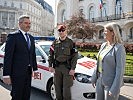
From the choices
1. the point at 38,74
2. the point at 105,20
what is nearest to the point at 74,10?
the point at 105,20

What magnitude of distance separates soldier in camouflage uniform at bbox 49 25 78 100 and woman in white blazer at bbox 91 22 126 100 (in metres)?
1.91

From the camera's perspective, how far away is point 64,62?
6316 mm

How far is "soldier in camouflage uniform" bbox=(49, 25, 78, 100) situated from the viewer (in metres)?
6.27

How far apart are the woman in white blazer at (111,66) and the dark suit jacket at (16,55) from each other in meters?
1.59

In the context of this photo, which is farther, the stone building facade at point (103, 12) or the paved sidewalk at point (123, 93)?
the stone building facade at point (103, 12)

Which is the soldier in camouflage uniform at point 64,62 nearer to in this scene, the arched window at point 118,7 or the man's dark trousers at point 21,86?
the man's dark trousers at point 21,86

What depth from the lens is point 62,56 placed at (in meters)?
6.29

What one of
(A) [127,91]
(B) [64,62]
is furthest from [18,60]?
(A) [127,91]

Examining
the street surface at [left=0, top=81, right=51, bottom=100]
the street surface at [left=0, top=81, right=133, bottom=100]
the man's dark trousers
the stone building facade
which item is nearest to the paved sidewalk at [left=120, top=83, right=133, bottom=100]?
the street surface at [left=0, top=81, right=133, bottom=100]

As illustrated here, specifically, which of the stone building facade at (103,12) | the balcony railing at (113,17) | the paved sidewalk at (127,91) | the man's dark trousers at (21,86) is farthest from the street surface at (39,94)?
the balcony railing at (113,17)

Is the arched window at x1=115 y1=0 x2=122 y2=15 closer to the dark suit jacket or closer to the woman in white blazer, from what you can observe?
the dark suit jacket

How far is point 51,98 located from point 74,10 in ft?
168

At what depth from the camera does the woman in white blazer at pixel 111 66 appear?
411 centimetres

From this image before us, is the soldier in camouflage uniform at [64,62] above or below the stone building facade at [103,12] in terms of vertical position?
below
